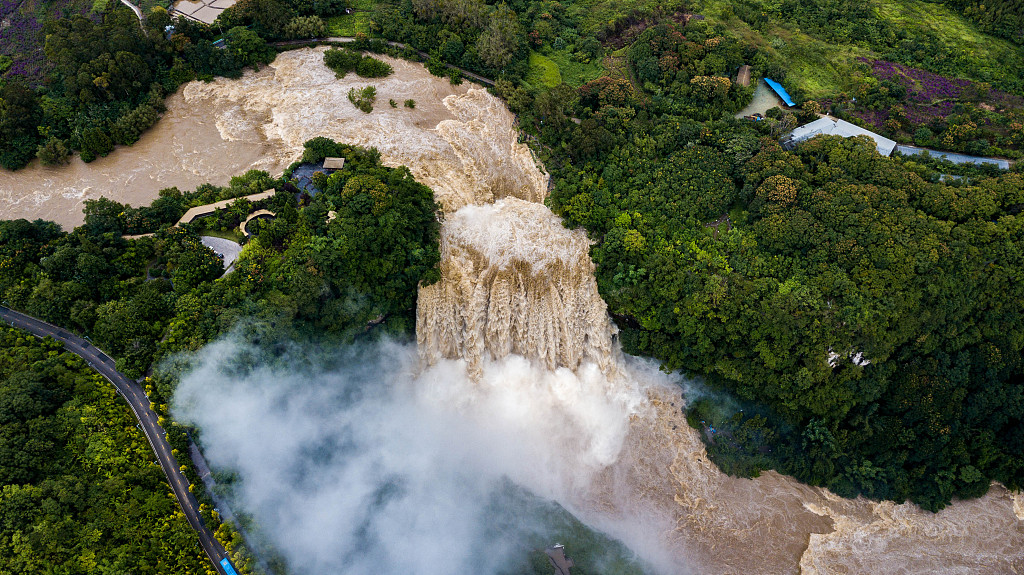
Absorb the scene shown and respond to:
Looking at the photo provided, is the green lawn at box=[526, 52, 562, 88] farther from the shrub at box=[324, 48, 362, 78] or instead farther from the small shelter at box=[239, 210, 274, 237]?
the small shelter at box=[239, 210, 274, 237]

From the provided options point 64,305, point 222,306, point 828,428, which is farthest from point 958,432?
point 64,305

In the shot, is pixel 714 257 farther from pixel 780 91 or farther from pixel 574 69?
pixel 574 69

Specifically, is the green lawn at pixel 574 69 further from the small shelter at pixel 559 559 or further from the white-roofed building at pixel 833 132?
the small shelter at pixel 559 559

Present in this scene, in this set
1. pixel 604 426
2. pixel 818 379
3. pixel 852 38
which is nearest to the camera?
pixel 818 379

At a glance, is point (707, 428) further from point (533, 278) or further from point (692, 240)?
point (533, 278)

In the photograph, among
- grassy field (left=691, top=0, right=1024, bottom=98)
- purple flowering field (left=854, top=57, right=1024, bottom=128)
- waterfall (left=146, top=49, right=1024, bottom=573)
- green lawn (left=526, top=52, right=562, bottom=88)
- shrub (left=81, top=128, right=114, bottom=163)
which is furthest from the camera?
green lawn (left=526, top=52, right=562, bottom=88)

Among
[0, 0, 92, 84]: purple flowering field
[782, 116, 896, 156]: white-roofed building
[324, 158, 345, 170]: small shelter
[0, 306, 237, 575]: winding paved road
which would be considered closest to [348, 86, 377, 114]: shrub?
[324, 158, 345, 170]: small shelter

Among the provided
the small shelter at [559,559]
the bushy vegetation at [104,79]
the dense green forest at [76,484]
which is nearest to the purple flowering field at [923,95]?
the small shelter at [559,559]
